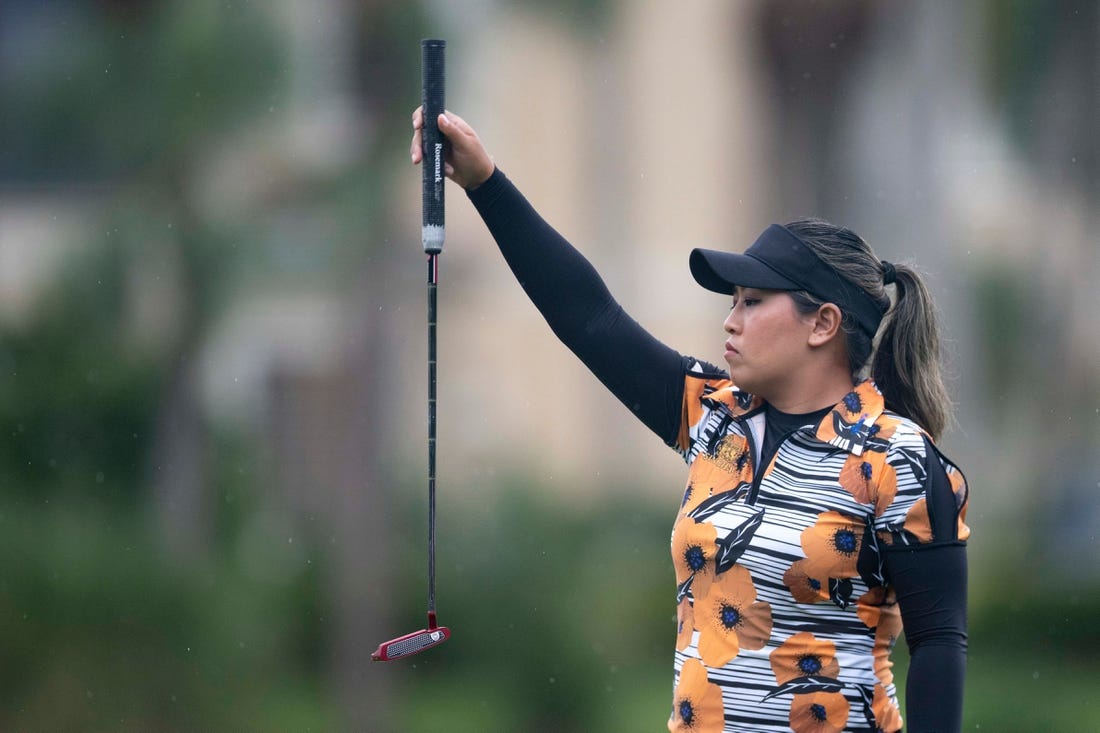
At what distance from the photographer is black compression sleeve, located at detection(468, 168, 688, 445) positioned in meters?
2.33

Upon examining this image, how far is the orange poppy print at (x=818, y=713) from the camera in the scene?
2.05 metres

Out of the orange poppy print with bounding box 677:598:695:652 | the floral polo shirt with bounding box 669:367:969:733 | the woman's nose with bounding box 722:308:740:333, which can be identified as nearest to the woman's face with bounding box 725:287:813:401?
the woman's nose with bounding box 722:308:740:333

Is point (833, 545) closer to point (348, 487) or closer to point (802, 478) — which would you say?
point (802, 478)

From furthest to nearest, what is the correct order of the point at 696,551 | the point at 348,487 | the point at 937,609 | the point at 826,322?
the point at 348,487 < the point at 826,322 < the point at 696,551 < the point at 937,609

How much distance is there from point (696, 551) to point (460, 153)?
2.50ft

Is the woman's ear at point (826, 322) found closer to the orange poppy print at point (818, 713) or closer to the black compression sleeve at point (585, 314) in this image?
the black compression sleeve at point (585, 314)

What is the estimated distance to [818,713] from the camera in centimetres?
206

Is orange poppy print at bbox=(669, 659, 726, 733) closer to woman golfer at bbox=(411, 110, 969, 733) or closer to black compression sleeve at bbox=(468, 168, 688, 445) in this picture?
woman golfer at bbox=(411, 110, 969, 733)

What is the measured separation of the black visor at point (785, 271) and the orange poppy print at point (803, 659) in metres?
0.51

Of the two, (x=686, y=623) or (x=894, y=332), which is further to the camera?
(x=894, y=332)

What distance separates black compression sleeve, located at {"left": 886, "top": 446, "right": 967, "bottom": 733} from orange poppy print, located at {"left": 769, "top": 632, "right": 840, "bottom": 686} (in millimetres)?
117

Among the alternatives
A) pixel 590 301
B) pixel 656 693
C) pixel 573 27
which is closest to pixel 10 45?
pixel 573 27

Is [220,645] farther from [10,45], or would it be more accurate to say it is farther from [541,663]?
[10,45]

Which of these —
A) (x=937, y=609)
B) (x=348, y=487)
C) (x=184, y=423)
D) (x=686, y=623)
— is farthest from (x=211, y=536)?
(x=937, y=609)
